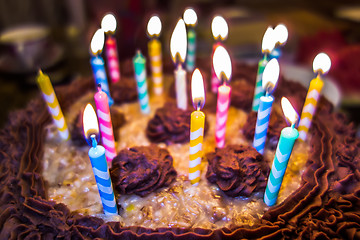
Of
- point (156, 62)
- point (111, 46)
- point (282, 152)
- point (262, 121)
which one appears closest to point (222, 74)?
point (262, 121)

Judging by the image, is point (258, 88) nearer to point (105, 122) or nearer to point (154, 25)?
point (154, 25)

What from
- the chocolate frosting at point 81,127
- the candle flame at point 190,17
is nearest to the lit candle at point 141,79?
the chocolate frosting at point 81,127

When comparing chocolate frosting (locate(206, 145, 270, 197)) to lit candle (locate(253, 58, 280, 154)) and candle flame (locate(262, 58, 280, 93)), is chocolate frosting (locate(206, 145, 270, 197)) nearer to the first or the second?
lit candle (locate(253, 58, 280, 154))

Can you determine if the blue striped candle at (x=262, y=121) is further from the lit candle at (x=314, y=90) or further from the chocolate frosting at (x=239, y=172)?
the lit candle at (x=314, y=90)

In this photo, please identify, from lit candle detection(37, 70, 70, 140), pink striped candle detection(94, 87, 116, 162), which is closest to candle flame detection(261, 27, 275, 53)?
pink striped candle detection(94, 87, 116, 162)

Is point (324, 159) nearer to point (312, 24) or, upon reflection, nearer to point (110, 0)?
point (312, 24)

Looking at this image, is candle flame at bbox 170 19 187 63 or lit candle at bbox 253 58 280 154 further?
candle flame at bbox 170 19 187 63

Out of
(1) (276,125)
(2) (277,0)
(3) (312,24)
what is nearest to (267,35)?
(1) (276,125)
